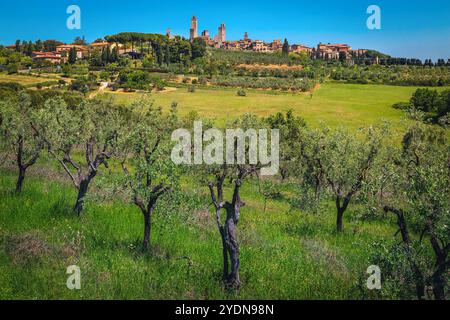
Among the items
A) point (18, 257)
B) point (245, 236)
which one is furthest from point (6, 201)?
point (245, 236)

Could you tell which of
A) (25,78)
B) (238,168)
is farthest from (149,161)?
(25,78)

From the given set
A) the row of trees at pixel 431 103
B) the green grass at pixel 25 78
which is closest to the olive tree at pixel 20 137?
the green grass at pixel 25 78

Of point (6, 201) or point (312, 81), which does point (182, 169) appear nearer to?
point (6, 201)

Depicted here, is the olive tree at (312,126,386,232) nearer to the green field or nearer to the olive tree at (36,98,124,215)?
the olive tree at (36,98,124,215)

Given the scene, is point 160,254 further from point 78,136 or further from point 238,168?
point 78,136
